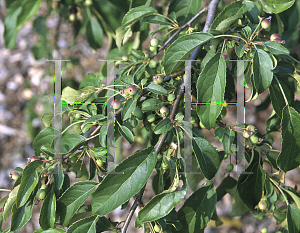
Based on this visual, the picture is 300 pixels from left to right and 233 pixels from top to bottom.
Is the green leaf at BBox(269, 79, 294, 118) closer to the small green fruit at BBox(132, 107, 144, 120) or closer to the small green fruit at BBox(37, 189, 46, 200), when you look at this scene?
the small green fruit at BBox(132, 107, 144, 120)

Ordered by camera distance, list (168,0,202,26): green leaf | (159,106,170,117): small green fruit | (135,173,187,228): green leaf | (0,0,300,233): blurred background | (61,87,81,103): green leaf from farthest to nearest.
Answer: (0,0,300,233): blurred background → (168,0,202,26): green leaf → (61,87,81,103): green leaf → (159,106,170,117): small green fruit → (135,173,187,228): green leaf

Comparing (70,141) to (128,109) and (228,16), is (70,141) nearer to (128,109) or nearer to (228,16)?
(128,109)

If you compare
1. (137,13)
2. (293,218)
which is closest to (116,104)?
(137,13)

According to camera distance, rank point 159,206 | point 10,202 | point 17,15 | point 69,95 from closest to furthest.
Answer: point 159,206, point 10,202, point 69,95, point 17,15

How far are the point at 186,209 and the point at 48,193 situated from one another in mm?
337

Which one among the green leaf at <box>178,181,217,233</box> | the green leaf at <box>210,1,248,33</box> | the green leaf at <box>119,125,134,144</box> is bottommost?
the green leaf at <box>178,181,217,233</box>

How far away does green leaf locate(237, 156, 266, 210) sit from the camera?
762 mm

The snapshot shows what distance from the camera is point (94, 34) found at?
143 cm

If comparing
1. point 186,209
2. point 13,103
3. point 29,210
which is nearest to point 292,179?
point 186,209

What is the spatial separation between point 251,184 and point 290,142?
0.16 meters

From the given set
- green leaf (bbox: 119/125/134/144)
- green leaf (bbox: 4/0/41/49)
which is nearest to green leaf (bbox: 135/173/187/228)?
green leaf (bbox: 119/125/134/144)

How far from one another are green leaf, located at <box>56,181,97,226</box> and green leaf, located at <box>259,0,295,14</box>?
607mm

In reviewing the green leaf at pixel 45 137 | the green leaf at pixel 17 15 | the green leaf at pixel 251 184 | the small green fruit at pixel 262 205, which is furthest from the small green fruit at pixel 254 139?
the green leaf at pixel 17 15

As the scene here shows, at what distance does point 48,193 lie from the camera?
0.69 metres
